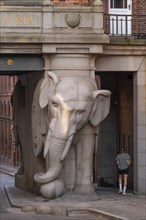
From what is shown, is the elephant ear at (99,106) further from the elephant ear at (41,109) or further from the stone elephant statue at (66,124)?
the elephant ear at (41,109)

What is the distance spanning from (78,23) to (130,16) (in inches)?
118

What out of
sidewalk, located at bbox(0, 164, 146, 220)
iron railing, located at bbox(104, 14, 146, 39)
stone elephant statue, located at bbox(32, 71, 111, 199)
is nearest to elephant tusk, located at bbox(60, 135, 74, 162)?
stone elephant statue, located at bbox(32, 71, 111, 199)

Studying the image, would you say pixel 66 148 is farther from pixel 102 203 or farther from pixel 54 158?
pixel 102 203

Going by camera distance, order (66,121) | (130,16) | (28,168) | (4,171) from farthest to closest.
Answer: (4,171) < (28,168) < (130,16) < (66,121)

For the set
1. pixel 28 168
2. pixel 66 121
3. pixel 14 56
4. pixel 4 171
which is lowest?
pixel 4 171

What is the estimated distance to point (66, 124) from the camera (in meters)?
23.5

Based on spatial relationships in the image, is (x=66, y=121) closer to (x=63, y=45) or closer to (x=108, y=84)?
(x=63, y=45)

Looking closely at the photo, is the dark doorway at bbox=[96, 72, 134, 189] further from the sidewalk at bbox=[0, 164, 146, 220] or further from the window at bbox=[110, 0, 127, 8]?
the sidewalk at bbox=[0, 164, 146, 220]

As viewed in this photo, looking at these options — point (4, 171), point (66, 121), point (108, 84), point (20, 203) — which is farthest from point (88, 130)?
point (4, 171)

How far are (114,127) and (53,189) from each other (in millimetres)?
9169

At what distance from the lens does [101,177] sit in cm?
3284

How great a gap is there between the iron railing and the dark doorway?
3237mm

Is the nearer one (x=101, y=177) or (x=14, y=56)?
(x=14, y=56)

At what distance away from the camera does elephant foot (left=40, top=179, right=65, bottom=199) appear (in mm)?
23828
